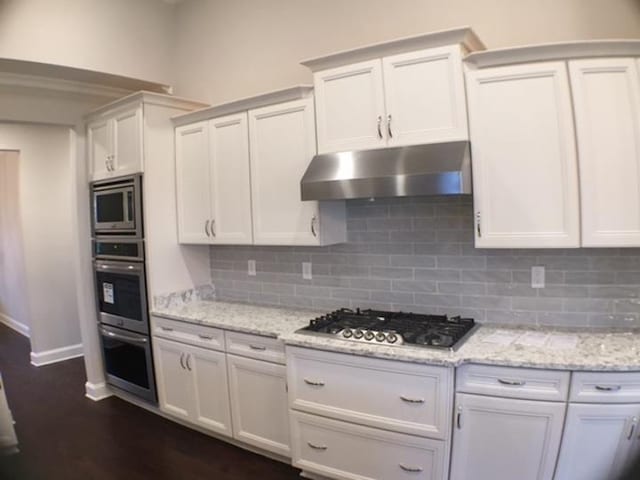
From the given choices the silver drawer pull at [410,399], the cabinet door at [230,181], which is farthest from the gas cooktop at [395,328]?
the cabinet door at [230,181]

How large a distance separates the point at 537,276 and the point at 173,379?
2631mm

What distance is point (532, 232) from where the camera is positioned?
216cm

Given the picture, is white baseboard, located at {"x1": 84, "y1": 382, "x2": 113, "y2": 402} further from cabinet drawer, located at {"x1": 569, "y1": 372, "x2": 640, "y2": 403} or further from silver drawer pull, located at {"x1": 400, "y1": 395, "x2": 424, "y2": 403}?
cabinet drawer, located at {"x1": 569, "y1": 372, "x2": 640, "y2": 403}

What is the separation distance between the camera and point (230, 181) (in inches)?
124

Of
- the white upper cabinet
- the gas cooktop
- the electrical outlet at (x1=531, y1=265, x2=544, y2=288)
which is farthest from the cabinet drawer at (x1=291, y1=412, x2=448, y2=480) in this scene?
the white upper cabinet

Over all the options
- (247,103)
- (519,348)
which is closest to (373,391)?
(519,348)

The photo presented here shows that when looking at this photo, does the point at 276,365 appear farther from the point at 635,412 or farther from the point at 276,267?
the point at 635,412

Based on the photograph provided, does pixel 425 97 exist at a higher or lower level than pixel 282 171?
higher

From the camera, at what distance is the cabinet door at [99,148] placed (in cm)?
359

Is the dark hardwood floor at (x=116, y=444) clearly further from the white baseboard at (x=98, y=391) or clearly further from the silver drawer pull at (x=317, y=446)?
the silver drawer pull at (x=317, y=446)

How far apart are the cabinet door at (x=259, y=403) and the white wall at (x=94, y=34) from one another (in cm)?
249

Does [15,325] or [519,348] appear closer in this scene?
[519,348]

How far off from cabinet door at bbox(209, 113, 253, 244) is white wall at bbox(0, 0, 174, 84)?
1.03 metres

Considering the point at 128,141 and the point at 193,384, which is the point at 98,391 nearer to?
the point at 193,384
